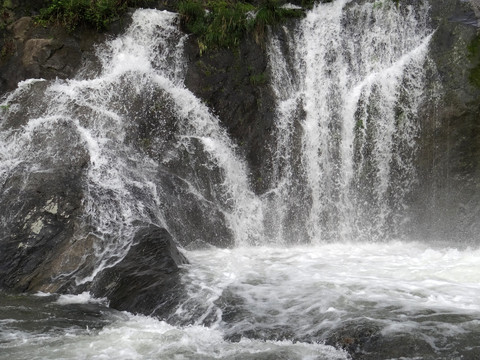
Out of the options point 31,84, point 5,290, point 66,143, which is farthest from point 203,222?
point 31,84

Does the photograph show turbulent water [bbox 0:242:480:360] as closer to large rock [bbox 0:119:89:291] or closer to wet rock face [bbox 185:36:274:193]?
large rock [bbox 0:119:89:291]

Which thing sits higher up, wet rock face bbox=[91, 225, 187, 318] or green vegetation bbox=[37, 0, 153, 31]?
green vegetation bbox=[37, 0, 153, 31]

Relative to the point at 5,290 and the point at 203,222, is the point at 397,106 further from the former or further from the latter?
the point at 5,290

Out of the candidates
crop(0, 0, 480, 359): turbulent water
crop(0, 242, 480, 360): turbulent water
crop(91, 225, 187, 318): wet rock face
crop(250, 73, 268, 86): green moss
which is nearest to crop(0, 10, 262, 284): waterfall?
crop(0, 0, 480, 359): turbulent water

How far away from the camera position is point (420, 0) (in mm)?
11586

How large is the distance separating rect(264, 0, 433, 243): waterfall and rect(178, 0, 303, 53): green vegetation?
3.24 feet

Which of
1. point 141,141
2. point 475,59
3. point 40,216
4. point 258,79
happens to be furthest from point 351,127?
point 40,216

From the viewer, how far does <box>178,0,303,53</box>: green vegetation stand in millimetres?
12336

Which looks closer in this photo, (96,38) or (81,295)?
(81,295)

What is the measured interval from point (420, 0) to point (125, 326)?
30.2ft

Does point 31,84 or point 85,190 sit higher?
point 31,84

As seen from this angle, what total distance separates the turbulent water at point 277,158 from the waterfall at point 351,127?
1.0 inches

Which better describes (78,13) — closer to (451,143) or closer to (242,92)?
(242,92)

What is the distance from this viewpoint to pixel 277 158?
11625mm
